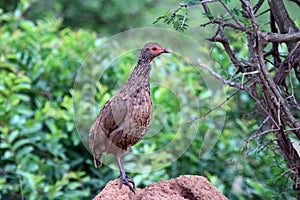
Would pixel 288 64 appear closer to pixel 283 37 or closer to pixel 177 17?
pixel 283 37

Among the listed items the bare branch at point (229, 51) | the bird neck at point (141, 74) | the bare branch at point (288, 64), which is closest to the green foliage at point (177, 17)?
the bird neck at point (141, 74)

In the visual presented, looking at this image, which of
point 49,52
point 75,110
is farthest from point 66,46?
point 75,110

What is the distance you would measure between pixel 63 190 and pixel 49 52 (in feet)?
5.77

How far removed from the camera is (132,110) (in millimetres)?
3164

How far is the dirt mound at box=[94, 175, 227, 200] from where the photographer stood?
323 cm

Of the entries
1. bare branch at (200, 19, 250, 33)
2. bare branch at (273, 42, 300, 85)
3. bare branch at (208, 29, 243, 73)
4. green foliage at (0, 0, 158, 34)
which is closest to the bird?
bare branch at (200, 19, 250, 33)

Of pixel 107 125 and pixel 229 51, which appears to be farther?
pixel 229 51

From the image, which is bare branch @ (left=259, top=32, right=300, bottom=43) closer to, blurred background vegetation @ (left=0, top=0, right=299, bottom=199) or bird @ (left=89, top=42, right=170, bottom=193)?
bird @ (left=89, top=42, right=170, bottom=193)

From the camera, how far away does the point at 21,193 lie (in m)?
5.63

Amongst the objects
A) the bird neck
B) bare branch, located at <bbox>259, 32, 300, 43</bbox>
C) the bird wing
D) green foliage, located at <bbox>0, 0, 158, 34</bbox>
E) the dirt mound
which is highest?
green foliage, located at <bbox>0, 0, 158, 34</bbox>

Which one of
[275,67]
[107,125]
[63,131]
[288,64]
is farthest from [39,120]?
[288,64]

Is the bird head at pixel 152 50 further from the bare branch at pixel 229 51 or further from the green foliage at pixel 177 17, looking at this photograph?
the bare branch at pixel 229 51

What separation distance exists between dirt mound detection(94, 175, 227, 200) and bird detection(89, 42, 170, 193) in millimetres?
50

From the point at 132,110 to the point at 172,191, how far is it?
52cm
